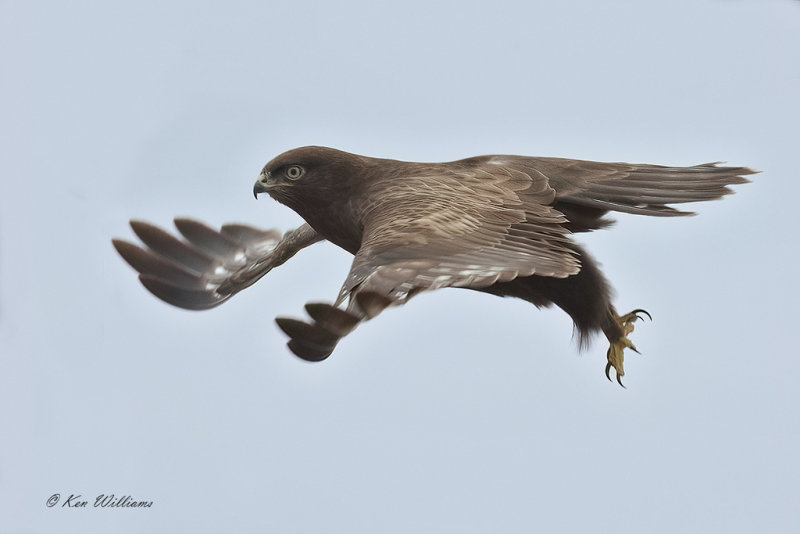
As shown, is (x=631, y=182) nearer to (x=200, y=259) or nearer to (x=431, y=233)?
(x=431, y=233)

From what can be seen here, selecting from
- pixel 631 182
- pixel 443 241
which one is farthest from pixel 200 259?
pixel 631 182

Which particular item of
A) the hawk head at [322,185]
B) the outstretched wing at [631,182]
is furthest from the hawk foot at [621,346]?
the hawk head at [322,185]

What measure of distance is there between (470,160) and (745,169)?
1698 mm

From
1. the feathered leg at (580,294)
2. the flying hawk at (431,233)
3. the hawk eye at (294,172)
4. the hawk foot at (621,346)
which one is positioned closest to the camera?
the flying hawk at (431,233)

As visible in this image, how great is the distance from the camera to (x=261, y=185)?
8.34 meters

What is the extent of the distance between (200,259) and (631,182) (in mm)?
3141

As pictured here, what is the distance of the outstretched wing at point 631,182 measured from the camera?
8.11m

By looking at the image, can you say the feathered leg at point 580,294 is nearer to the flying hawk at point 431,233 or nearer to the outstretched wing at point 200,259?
the flying hawk at point 431,233

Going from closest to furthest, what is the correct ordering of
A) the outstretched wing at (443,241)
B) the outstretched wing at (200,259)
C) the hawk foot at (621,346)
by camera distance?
the outstretched wing at (443,241) → the hawk foot at (621,346) → the outstretched wing at (200,259)

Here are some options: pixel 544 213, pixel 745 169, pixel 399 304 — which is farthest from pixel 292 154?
pixel 745 169

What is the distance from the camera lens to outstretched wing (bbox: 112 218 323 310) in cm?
923

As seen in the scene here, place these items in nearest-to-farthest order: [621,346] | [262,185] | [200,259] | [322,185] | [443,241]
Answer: [443,241], [322,185], [262,185], [621,346], [200,259]

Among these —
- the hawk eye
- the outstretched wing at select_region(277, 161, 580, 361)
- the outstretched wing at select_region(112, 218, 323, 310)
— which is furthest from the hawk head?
the outstretched wing at select_region(112, 218, 323, 310)

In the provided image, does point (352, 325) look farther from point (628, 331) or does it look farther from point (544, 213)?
point (628, 331)
